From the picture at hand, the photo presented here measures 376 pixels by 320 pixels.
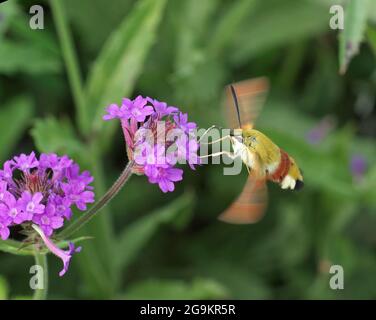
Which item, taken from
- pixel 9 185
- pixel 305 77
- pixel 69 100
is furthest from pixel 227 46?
pixel 9 185

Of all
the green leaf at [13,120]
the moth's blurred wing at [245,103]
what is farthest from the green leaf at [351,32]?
the green leaf at [13,120]

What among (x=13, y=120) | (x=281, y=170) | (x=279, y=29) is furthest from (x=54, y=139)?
(x=279, y=29)

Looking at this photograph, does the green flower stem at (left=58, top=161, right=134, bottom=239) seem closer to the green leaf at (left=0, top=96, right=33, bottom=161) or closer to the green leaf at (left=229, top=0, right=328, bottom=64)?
the green leaf at (left=0, top=96, right=33, bottom=161)

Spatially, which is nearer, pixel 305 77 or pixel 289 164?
pixel 289 164

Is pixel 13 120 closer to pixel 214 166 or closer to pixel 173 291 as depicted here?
pixel 214 166

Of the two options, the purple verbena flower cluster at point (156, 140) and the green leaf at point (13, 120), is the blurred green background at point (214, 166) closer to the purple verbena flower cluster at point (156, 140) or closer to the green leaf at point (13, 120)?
the green leaf at point (13, 120)

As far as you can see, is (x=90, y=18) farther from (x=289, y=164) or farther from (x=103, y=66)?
(x=289, y=164)
